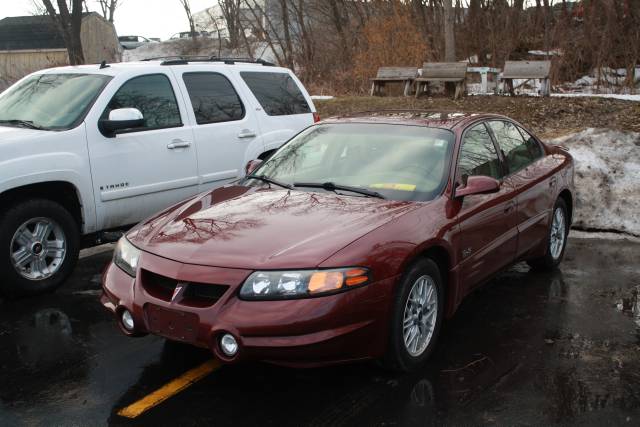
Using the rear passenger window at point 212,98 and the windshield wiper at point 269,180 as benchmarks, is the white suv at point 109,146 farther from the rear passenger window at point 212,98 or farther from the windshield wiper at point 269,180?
the windshield wiper at point 269,180

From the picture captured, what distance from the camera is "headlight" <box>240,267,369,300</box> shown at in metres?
3.62

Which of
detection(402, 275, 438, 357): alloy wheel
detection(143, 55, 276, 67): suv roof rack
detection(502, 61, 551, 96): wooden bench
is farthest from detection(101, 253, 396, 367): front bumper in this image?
detection(502, 61, 551, 96): wooden bench

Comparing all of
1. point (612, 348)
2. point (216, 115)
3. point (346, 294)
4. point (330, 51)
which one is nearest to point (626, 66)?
point (330, 51)

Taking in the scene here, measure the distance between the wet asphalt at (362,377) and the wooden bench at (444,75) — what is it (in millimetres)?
10525

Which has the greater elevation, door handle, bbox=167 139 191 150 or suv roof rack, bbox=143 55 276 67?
suv roof rack, bbox=143 55 276 67

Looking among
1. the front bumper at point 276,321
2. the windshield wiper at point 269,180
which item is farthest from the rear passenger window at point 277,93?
the front bumper at point 276,321

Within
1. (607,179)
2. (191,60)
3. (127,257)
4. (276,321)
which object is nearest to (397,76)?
(607,179)

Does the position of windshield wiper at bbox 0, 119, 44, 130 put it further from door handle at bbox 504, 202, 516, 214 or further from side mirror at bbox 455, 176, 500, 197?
door handle at bbox 504, 202, 516, 214

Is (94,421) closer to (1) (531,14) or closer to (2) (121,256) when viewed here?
(2) (121,256)

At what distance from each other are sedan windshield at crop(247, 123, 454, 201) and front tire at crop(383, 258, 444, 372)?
60 centimetres

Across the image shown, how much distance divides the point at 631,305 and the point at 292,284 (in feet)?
10.5

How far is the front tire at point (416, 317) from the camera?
396 cm

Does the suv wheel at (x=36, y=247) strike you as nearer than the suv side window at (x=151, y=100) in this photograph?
Yes

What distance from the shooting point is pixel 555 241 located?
646cm
